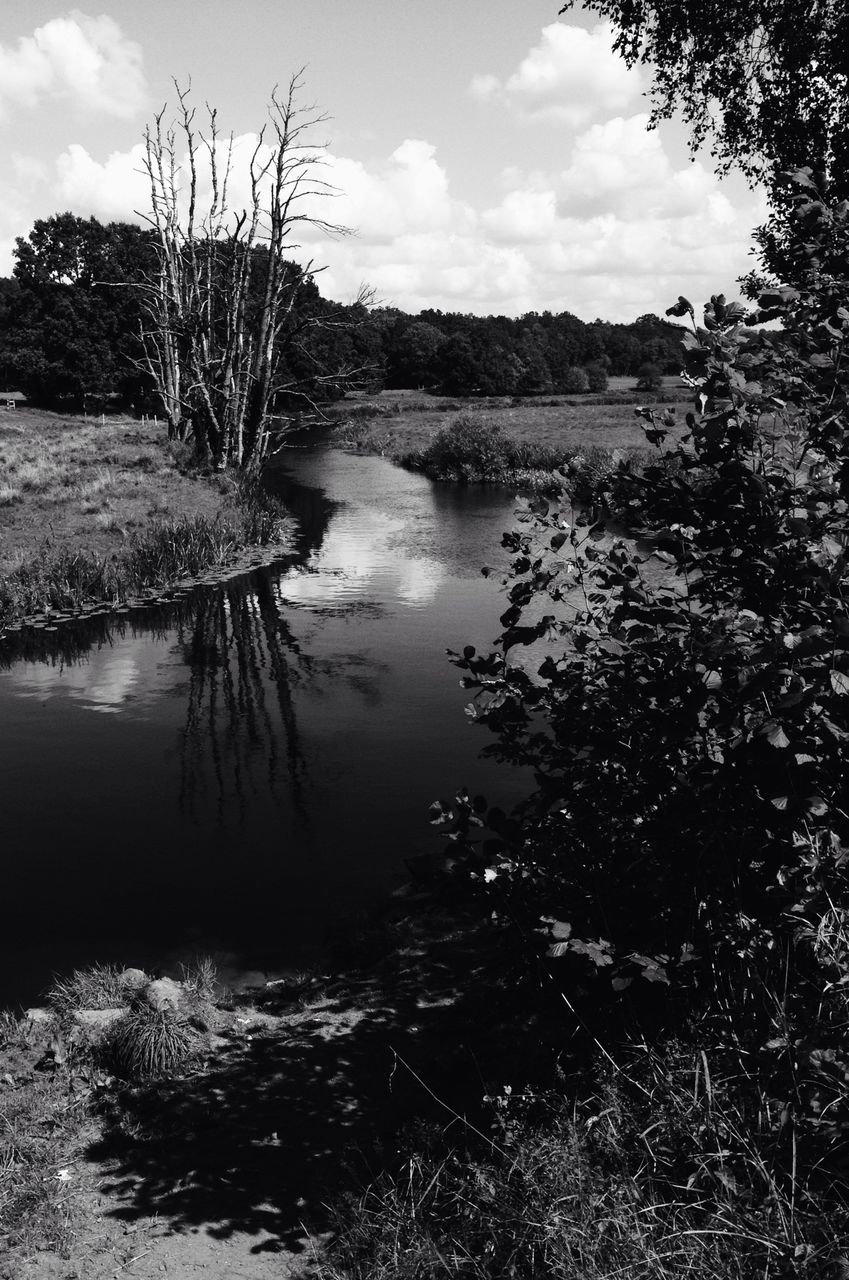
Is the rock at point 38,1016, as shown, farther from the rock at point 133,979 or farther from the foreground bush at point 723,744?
the foreground bush at point 723,744

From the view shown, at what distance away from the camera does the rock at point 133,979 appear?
715 cm

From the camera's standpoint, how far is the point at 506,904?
423 cm

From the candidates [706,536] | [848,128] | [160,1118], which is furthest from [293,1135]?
[848,128]

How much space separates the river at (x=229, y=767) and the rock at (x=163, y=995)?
922 mm

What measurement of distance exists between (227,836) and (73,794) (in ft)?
7.53

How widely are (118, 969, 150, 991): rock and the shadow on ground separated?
1.17 m

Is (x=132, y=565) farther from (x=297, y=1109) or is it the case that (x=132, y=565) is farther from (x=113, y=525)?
(x=297, y=1109)

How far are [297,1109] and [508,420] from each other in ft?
218

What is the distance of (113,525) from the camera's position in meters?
24.8

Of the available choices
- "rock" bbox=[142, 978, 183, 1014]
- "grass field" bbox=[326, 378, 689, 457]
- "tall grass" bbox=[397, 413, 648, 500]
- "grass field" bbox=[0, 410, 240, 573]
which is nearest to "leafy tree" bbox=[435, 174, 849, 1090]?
"rock" bbox=[142, 978, 183, 1014]

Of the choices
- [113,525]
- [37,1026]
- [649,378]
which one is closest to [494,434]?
[113,525]

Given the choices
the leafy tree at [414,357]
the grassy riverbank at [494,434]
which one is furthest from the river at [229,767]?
the leafy tree at [414,357]

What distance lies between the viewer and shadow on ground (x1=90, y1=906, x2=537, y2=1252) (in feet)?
15.4

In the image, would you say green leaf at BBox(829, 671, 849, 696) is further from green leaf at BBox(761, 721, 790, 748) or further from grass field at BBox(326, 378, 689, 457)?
grass field at BBox(326, 378, 689, 457)
